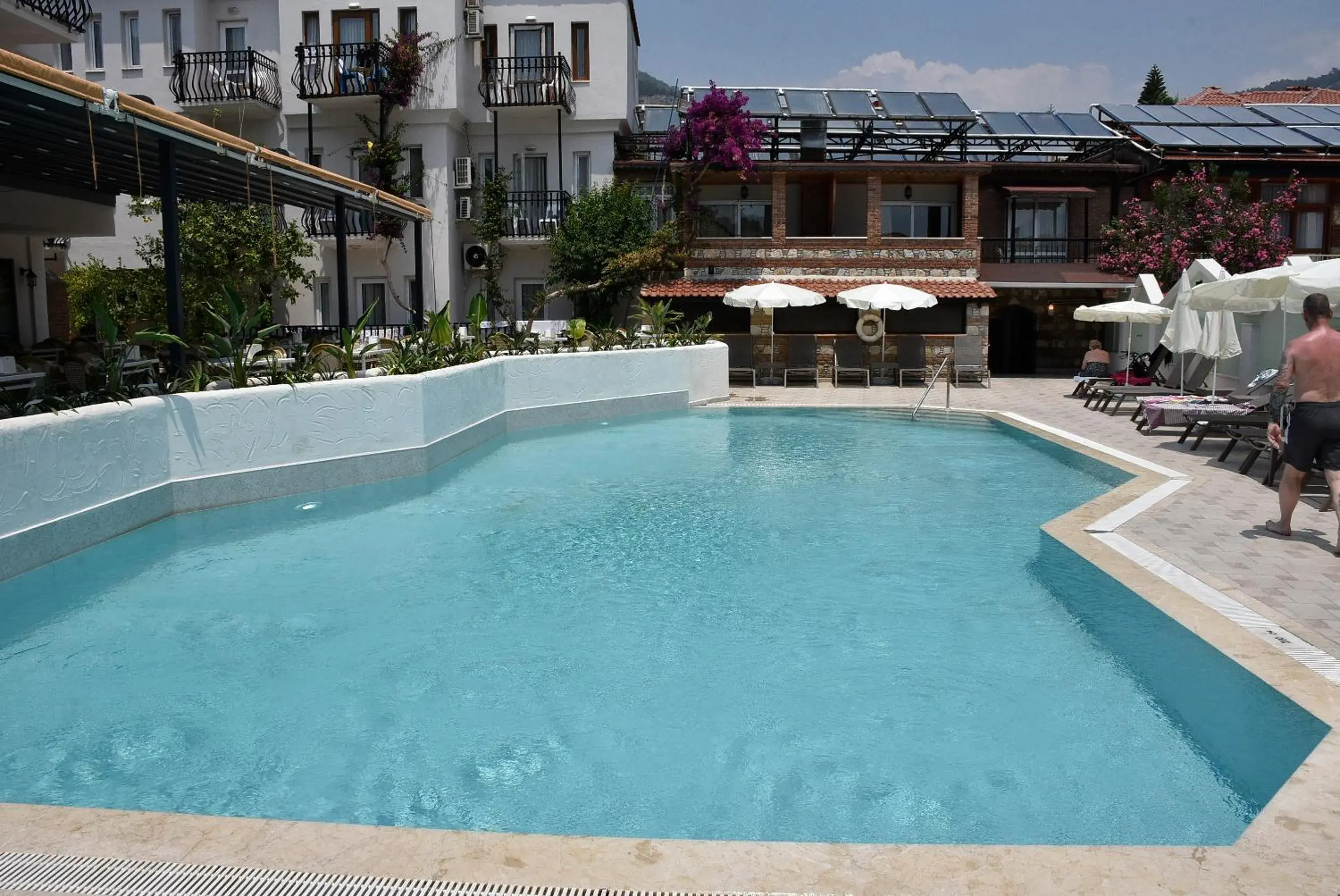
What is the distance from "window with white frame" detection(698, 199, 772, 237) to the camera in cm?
2688

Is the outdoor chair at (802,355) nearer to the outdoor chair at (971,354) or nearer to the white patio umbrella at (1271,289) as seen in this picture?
the outdoor chair at (971,354)

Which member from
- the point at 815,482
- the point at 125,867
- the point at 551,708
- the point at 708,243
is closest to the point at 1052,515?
the point at 815,482

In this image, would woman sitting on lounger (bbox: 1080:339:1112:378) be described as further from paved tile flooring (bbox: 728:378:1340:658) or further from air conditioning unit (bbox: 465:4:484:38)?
air conditioning unit (bbox: 465:4:484:38)

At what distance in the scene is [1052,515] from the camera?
1025cm

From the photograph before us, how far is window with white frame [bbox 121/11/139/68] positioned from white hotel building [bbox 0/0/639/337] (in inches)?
1.3

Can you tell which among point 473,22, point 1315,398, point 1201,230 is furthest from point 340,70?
point 1315,398

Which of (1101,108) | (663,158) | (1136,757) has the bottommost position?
(1136,757)

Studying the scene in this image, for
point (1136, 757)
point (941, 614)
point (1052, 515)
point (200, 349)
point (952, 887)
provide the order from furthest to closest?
point (200, 349) → point (1052, 515) → point (941, 614) → point (1136, 757) → point (952, 887)

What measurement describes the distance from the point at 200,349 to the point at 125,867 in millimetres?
8741

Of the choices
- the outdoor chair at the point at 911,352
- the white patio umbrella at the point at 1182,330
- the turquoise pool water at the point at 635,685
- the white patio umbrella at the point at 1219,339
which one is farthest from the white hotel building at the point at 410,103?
the turquoise pool water at the point at 635,685

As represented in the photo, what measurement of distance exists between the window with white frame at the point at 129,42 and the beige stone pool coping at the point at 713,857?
28.7 metres

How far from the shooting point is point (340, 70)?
2561 centimetres

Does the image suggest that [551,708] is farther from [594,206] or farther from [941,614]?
[594,206]

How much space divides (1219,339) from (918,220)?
39.9 ft
